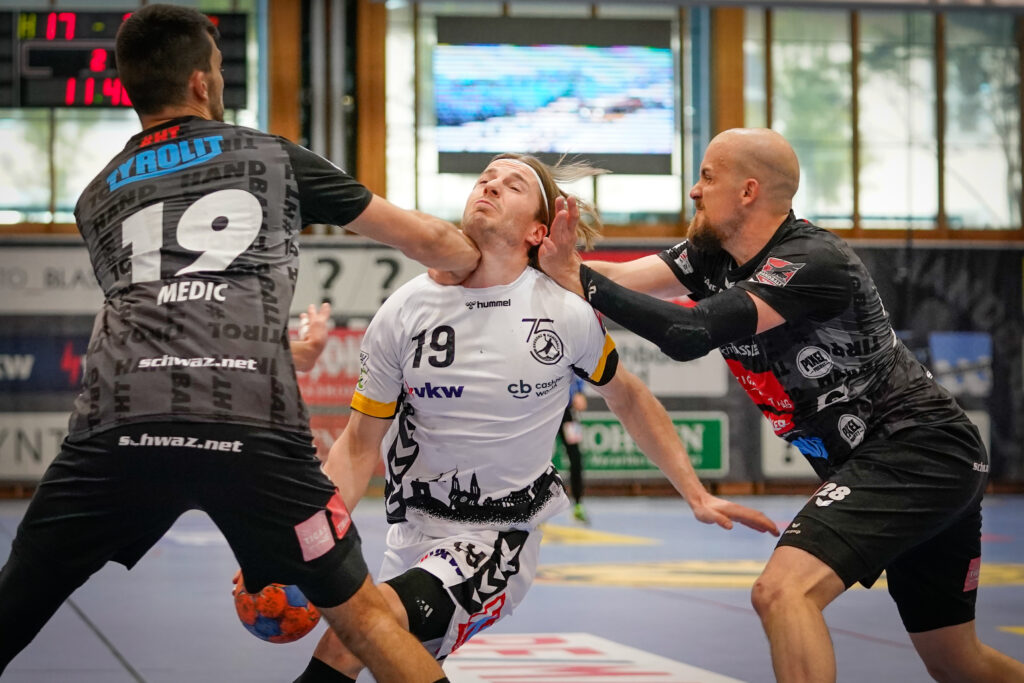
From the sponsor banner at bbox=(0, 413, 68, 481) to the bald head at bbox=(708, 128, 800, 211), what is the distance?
11.9 metres

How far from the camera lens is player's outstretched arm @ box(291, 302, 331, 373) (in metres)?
3.44

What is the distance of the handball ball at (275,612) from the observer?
11.0ft

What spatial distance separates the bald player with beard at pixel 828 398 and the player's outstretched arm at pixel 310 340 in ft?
2.22

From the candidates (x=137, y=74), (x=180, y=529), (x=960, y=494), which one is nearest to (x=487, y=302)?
(x=137, y=74)

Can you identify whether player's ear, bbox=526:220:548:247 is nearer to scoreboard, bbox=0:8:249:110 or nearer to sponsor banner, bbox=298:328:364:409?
scoreboard, bbox=0:8:249:110

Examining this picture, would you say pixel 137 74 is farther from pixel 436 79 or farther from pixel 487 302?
pixel 436 79

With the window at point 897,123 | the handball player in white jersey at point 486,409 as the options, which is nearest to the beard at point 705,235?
the handball player in white jersey at point 486,409

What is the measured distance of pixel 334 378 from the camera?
1434cm

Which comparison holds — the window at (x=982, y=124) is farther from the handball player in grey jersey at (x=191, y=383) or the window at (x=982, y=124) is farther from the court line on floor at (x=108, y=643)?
the handball player in grey jersey at (x=191, y=383)

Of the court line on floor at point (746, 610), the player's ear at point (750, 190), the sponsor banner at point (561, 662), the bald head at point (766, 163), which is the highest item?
the bald head at point (766, 163)

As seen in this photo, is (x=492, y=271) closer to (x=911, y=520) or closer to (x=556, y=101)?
(x=911, y=520)

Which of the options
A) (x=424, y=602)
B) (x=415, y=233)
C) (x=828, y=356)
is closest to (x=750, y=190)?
(x=828, y=356)

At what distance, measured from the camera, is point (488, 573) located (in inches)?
136

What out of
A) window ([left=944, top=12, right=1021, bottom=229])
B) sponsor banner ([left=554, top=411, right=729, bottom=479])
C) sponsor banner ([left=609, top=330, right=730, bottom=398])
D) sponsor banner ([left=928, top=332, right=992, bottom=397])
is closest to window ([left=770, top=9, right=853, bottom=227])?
window ([left=944, top=12, right=1021, bottom=229])
